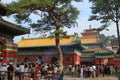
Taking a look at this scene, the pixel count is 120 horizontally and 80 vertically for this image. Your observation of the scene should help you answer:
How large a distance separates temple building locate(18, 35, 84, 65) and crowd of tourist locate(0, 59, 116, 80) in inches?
90.4

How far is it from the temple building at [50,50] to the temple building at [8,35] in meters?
19.9

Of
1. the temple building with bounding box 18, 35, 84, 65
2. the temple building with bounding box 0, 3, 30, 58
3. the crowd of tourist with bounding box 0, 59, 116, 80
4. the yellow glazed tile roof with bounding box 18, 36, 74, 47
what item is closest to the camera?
A: the crowd of tourist with bounding box 0, 59, 116, 80

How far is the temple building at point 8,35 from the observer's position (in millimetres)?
19953

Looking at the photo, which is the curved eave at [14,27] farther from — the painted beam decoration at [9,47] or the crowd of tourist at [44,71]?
the crowd of tourist at [44,71]

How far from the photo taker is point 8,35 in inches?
843

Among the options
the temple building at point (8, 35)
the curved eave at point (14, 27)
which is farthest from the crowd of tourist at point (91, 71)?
the curved eave at point (14, 27)

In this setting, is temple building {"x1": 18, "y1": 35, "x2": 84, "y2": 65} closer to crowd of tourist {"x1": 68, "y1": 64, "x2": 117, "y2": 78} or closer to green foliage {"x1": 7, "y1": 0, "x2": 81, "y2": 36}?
crowd of tourist {"x1": 68, "y1": 64, "x2": 117, "y2": 78}

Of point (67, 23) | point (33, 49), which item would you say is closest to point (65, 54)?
point (33, 49)

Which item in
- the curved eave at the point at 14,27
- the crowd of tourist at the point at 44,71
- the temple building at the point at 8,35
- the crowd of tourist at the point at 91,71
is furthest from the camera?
the crowd of tourist at the point at 91,71

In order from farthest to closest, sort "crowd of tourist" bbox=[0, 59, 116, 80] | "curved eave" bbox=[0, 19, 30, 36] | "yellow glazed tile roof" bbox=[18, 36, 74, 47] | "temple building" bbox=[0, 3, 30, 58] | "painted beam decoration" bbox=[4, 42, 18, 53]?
"yellow glazed tile roof" bbox=[18, 36, 74, 47]
"painted beam decoration" bbox=[4, 42, 18, 53]
"temple building" bbox=[0, 3, 30, 58]
"curved eave" bbox=[0, 19, 30, 36]
"crowd of tourist" bbox=[0, 59, 116, 80]

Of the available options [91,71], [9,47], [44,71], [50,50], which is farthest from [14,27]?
[50,50]

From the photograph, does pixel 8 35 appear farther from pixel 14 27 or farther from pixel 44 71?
pixel 44 71

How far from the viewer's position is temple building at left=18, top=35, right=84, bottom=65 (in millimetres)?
43281

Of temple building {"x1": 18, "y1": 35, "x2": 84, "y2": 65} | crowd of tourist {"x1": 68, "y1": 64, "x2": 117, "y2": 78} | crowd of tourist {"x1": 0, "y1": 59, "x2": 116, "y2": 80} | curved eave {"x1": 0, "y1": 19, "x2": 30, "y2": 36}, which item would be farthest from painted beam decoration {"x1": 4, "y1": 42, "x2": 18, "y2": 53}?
temple building {"x1": 18, "y1": 35, "x2": 84, "y2": 65}
